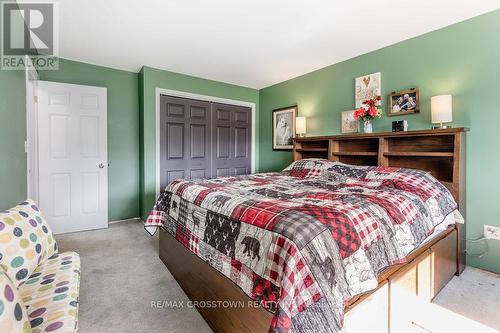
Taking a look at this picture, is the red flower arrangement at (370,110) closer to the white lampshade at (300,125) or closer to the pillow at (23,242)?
the white lampshade at (300,125)

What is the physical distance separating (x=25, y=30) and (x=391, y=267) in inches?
151

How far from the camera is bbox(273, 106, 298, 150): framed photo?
4.18m

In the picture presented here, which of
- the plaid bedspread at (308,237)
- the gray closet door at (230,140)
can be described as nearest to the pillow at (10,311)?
the plaid bedspread at (308,237)

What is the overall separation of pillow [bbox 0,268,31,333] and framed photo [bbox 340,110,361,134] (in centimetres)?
336

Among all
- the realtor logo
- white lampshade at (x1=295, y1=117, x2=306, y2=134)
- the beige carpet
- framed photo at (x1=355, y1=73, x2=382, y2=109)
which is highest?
the realtor logo

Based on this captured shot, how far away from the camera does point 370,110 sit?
2895 mm

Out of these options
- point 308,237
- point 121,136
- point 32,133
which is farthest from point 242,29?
point 32,133

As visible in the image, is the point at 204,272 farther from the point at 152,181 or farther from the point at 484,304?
the point at 152,181

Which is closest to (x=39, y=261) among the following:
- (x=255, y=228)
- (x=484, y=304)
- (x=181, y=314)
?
(x=181, y=314)

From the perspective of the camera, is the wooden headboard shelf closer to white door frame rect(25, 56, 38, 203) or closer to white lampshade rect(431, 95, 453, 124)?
white lampshade rect(431, 95, 453, 124)

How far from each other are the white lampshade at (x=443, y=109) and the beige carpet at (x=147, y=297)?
143 cm

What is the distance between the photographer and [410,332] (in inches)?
59.8

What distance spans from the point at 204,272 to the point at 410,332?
52.6 inches

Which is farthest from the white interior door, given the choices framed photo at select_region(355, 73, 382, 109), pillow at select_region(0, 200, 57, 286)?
framed photo at select_region(355, 73, 382, 109)
